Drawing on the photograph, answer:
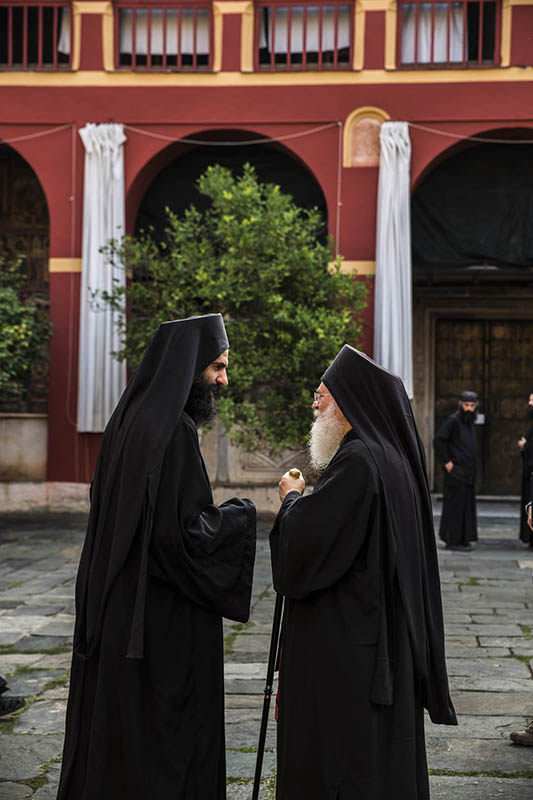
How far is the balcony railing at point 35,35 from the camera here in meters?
13.4

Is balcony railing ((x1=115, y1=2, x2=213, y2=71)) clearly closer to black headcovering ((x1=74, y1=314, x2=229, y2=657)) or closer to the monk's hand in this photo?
black headcovering ((x1=74, y1=314, x2=229, y2=657))

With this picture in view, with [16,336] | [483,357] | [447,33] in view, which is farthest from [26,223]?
[483,357]

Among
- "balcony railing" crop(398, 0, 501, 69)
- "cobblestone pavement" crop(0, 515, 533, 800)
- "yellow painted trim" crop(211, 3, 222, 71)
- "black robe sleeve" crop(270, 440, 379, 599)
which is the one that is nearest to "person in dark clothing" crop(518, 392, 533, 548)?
"cobblestone pavement" crop(0, 515, 533, 800)

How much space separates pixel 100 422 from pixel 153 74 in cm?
469

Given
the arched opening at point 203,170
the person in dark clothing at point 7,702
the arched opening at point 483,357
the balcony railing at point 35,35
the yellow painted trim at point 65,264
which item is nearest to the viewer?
the person in dark clothing at point 7,702

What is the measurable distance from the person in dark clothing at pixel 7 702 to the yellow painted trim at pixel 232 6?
10345 mm

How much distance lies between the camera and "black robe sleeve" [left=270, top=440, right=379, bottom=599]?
2986 millimetres

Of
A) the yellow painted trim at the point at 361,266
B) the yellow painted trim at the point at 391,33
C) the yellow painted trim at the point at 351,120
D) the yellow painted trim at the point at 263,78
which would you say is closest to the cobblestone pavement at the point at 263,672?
the yellow painted trim at the point at 361,266

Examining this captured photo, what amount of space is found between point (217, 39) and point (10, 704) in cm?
A: 1034

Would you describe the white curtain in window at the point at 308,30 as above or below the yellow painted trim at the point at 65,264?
above

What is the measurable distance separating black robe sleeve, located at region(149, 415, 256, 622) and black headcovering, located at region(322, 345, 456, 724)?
1.81 feet

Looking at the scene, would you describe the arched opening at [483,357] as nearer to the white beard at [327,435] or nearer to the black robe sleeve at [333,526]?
the white beard at [327,435]

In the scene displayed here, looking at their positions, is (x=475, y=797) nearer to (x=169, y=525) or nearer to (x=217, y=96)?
(x=169, y=525)

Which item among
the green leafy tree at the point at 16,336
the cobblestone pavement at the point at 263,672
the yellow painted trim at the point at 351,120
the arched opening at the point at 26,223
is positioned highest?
the yellow painted trim at the point at 351,120
